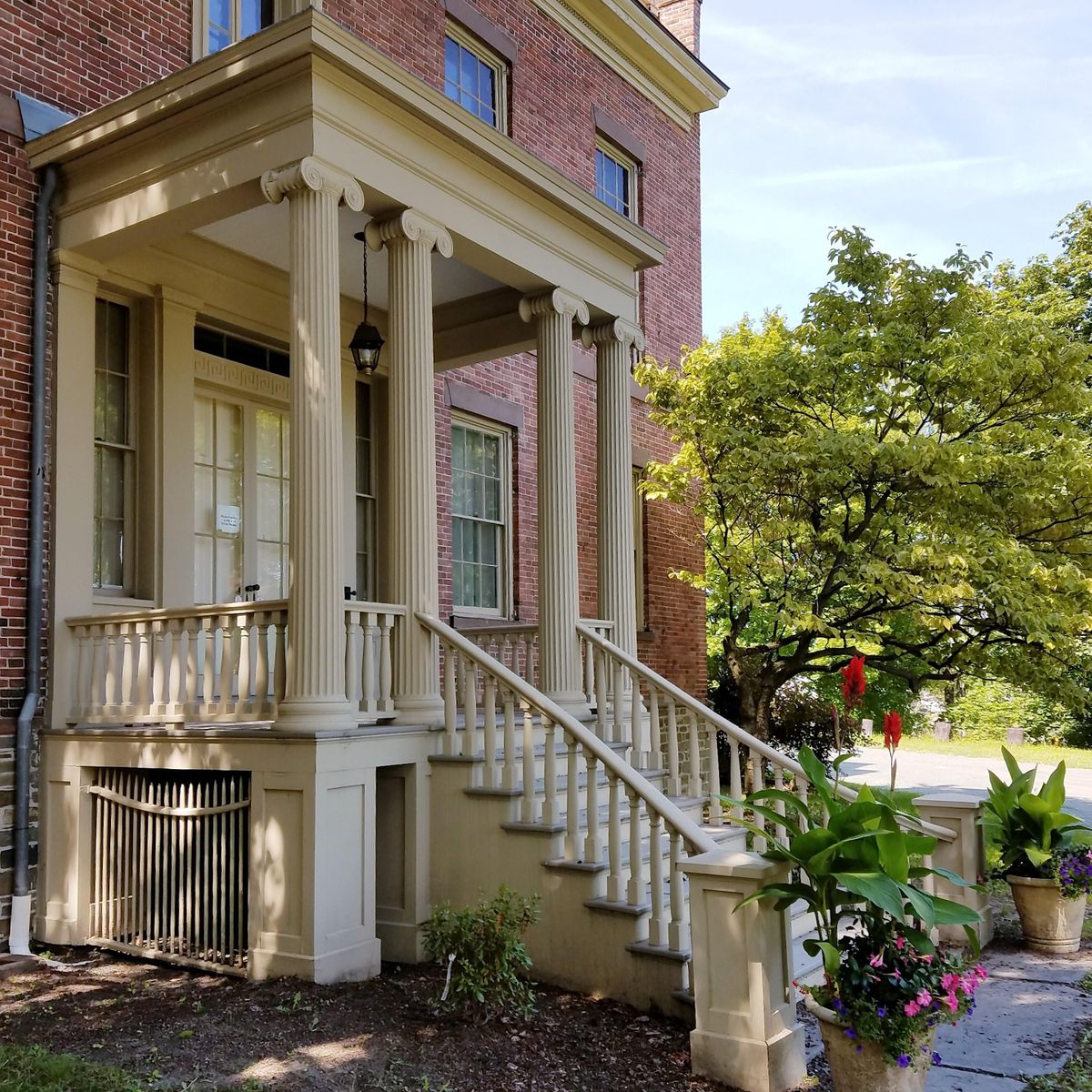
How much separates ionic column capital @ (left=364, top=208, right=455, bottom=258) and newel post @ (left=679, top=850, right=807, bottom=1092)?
4.61 meters

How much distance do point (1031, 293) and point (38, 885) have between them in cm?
2079

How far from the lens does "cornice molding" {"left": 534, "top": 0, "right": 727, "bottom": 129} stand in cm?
1387

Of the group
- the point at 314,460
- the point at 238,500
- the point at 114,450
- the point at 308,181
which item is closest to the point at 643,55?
the point at 238,500

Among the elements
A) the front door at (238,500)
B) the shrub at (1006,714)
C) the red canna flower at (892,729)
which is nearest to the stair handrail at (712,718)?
the red canna flower at (892,729)

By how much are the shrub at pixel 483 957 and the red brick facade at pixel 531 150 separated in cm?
328

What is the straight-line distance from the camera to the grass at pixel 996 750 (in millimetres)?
24188

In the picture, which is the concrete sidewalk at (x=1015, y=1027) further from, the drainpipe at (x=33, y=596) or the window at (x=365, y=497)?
the window at (x=365, y=497)

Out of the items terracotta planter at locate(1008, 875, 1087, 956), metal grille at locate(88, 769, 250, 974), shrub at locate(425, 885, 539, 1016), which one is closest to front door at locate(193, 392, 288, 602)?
metal grille at locate(88, 769, 250, 974)

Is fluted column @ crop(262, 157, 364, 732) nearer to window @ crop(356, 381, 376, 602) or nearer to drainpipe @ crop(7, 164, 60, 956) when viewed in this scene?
drainpipe @ crop(7, 164, 60, 956)

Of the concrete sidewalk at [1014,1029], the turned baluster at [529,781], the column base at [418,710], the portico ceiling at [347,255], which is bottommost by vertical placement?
the concrete sidewalk at [1014,1029]

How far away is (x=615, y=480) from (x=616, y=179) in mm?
6684

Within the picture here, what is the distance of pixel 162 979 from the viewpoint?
6594 mm

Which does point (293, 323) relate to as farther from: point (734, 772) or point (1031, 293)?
point (1031, 293)

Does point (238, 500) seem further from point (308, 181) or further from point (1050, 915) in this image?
point (1050, 915)
